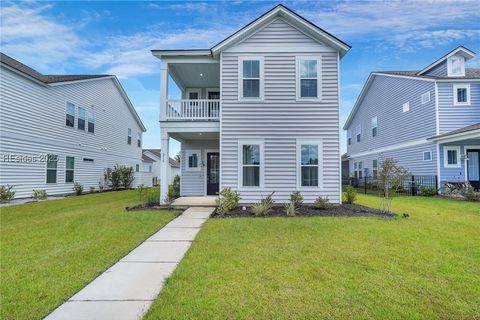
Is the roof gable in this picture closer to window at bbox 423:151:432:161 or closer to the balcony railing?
the balcony railing

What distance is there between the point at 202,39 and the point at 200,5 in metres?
2.45

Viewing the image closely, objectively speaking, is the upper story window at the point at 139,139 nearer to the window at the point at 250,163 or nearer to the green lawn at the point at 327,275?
the window at the point at 250,163

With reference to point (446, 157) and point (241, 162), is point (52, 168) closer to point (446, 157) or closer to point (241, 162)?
point (241, 162)

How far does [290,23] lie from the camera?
410 inches

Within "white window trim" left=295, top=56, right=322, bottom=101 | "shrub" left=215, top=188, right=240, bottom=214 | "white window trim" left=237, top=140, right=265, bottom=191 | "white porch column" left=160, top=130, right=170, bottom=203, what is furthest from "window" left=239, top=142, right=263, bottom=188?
"white porch column" left=160, top=130, right=170, bottom=203

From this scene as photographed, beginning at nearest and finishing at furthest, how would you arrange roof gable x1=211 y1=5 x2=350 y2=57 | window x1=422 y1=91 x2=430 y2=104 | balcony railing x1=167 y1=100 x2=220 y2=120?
1. roof gable x1=211 y1=5 x2=350 y2=57
2. balcony railing x1=167 y1=100 x2=220 y2=120
3. window x1=422 y1=91 x2=430 y2=104

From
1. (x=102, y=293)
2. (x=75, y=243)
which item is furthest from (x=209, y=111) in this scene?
(x=102, y=293)

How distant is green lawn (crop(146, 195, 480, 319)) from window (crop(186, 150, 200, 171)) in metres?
7.58

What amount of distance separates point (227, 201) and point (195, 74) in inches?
256

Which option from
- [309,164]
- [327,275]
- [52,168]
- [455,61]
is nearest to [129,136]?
[52,168]

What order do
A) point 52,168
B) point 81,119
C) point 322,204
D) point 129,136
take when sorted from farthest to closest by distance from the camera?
point 129,136, point 81,119, point 52,168, point 322,204

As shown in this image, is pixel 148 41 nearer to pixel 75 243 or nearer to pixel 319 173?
pixel 319 173

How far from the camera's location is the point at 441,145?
14539mm

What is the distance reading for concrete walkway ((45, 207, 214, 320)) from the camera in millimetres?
2844
